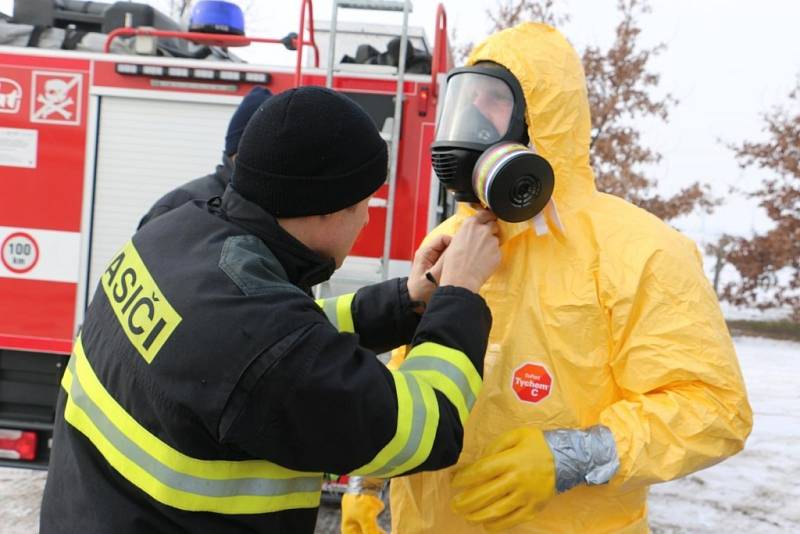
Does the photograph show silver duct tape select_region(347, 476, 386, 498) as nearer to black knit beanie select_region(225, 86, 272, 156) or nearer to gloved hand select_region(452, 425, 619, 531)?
gloved hand select_region(452, 425, 619, 531)

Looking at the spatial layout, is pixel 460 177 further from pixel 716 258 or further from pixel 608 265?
pixel 716 258

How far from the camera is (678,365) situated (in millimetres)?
1542

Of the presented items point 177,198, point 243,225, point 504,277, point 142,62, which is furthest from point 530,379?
point 142,62

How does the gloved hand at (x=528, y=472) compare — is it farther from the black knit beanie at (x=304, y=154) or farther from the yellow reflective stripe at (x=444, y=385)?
the black knit beanie at (x=304, y=154)

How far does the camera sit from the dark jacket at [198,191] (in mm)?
3082

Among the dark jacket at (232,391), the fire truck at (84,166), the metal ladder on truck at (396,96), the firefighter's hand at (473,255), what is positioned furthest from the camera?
the fire truck at (84,166)

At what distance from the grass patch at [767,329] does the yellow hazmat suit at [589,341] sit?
36.7ft

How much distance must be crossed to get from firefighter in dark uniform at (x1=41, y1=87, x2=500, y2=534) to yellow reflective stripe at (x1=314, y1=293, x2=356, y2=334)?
0.42 metres

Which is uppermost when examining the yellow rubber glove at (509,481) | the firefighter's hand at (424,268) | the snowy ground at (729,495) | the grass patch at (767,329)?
the firefighter's hand at (424,268)

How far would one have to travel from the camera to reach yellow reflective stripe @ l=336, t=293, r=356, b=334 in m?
1.86

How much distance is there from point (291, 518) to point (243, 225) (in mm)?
517

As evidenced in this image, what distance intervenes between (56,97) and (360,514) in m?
2.83

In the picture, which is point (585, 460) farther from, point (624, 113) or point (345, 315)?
point (624, 113)

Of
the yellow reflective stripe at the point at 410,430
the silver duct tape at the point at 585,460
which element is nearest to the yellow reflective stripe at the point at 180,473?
the yellow reflective stripe at the point at 410,430
